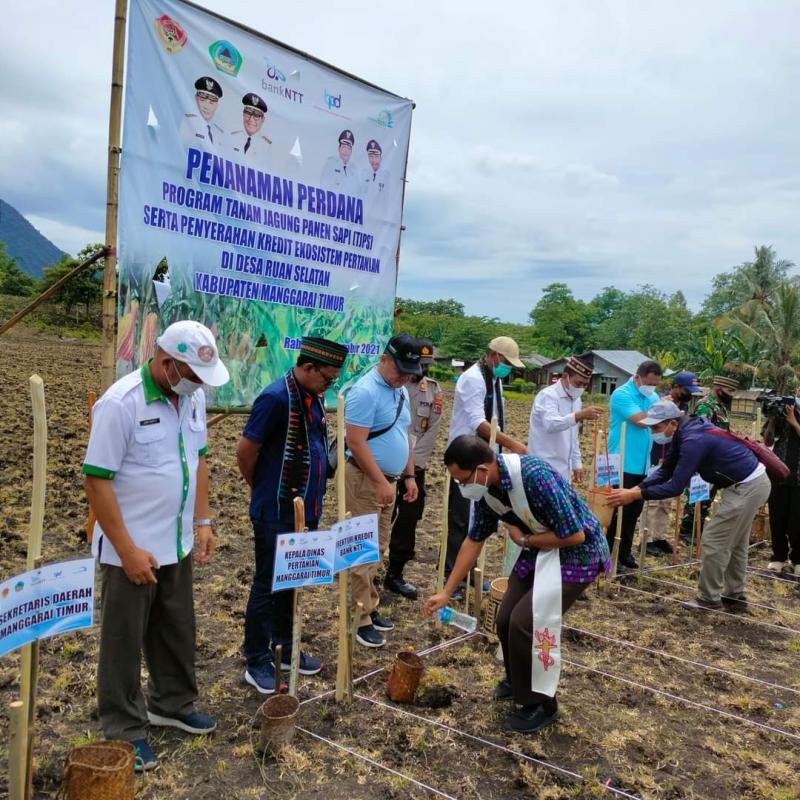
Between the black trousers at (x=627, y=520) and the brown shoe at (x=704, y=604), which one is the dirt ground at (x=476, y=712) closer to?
the brown shoe at (x=704, y=604)

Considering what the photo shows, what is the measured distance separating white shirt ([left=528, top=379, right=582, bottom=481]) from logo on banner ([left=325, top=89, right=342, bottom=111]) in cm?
277

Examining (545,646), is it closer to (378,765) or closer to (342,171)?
(378,765)

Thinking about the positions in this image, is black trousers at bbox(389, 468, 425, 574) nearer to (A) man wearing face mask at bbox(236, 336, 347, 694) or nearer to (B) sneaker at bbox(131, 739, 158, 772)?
(A) man wearing face mask at bbox(236, 336, 347, 694)

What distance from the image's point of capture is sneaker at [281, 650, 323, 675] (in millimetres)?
3828

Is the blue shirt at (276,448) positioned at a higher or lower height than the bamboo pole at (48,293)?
lower

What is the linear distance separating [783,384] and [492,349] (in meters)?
36.7

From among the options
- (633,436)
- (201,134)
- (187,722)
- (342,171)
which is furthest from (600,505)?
(201,134)

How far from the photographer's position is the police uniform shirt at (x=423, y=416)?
551cm

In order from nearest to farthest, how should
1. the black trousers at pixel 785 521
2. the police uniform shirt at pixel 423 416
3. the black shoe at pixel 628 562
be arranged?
1. the police uniform shirt at pixel 423 416
2. the black shoe at pixel 628 562
3. the black trousers at pixel 785 521

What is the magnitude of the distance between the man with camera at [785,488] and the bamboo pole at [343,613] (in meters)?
5.07

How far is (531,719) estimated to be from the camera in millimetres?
3477

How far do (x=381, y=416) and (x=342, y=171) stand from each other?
2.28m

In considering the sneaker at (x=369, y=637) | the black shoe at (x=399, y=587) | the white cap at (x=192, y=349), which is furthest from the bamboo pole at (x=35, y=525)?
the black shoe at (x=399, y=587)

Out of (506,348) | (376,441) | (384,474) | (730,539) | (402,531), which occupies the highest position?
(506,348)
